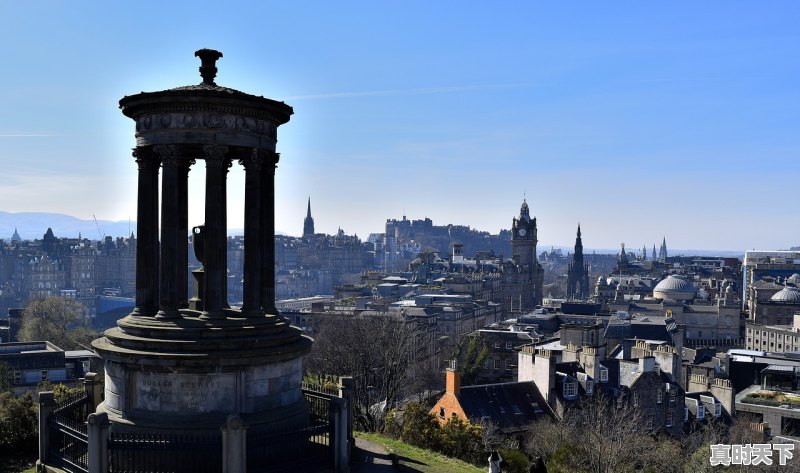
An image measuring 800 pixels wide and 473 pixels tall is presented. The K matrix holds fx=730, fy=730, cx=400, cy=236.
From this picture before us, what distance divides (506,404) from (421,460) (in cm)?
2338

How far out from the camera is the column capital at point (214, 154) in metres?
19.4

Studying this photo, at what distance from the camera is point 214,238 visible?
1945 centimetres

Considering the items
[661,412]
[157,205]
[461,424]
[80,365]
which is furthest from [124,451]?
[80,365]

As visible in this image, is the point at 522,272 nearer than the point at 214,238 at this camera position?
No

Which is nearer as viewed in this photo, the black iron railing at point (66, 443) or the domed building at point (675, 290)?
the black iron railing at point (66, 443)

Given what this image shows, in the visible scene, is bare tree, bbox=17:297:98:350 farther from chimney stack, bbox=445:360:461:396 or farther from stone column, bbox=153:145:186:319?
stone column, bbox=153:145:186:319

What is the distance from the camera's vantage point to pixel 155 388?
18.4 metres

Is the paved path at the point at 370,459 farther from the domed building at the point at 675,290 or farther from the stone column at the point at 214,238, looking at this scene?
the domed building at the point at 675,290

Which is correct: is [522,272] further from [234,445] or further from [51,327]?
[234,445]

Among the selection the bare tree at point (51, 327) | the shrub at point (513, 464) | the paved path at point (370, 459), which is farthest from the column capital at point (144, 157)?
the bare tree at point (51, 327)

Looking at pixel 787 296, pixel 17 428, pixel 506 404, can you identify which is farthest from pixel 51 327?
pixel 787 296

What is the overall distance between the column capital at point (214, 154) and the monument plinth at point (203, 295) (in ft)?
0.09

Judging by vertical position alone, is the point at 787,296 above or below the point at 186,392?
below

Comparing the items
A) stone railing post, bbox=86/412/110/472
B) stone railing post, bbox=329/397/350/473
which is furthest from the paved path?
stone railing post, bbox=86/412/110/472
